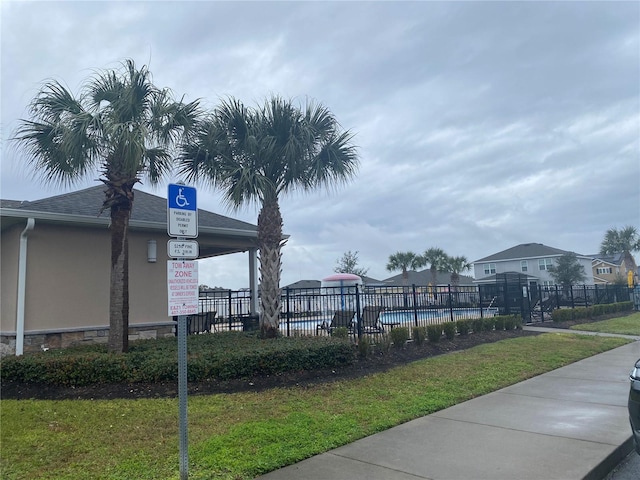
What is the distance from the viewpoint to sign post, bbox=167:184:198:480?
4273 millimetres

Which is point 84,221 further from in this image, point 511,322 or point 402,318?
point 511,322

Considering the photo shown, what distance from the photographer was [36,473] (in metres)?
4.56

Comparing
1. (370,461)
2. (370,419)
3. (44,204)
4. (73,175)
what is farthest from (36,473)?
(44,204)

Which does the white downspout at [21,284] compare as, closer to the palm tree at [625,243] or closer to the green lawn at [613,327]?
the green lawn at [613,327]

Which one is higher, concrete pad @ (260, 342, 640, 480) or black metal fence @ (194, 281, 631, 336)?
black metal fence @ (194, 281, 631, 336)

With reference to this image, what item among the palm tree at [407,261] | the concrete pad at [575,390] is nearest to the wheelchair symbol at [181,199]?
the concrete pad at [575,390]

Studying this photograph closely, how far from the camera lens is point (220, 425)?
598cm

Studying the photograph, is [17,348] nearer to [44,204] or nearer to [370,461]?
[44,204]

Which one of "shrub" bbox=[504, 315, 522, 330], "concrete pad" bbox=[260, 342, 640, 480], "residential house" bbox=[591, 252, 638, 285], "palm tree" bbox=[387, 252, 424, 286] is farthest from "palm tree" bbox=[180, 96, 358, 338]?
"residential house" bbox=[591, 252, 638, 285]

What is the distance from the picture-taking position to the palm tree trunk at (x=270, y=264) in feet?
36.1

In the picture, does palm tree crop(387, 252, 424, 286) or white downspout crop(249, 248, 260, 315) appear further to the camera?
palm tree crop(387, 252, 424, 286)

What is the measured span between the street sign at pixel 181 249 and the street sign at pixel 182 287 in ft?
0.22

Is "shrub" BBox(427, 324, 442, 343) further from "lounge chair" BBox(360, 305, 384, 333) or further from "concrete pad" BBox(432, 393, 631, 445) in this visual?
"concrete pad" BBox(432, 393, 631, 445)

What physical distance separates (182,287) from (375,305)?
891cm
